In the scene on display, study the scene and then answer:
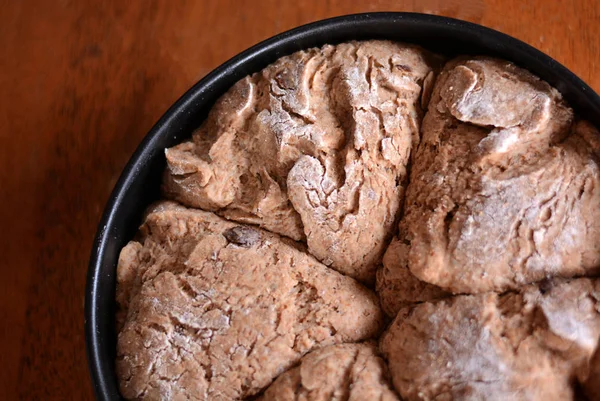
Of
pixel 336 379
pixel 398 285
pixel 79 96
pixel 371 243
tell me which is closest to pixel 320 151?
pixel 371 243

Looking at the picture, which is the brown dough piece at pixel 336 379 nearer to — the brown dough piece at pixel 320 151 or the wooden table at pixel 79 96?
the brown dough piece at pixel 320 151

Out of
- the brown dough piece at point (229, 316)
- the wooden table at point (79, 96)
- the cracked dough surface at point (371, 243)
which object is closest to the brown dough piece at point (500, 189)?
the cracked dough surface at point (371, 243)

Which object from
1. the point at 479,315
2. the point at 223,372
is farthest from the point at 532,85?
the point at 223,372

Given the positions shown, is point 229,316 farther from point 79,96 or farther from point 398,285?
point 79,96

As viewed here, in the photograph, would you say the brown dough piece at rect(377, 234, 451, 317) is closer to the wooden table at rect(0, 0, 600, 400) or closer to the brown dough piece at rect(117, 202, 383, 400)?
the brown dough piece at rect(117, 202, 383, 400)

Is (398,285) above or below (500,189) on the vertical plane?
below

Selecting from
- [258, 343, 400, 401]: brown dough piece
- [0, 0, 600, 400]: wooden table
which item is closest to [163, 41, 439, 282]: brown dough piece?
[258, 343, 400, 401]: brown dough piece
